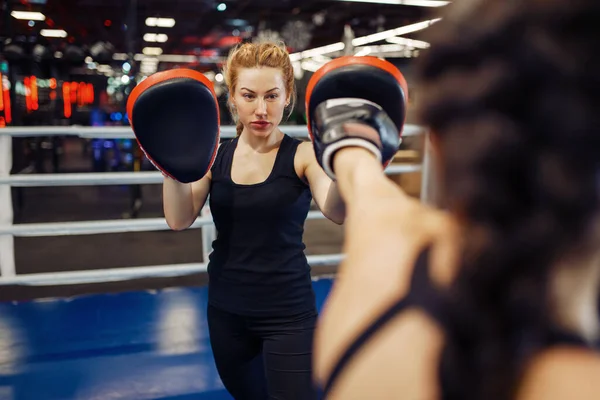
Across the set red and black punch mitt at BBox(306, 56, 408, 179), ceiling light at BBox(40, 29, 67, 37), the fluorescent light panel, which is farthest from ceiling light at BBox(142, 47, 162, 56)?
red and black punch mitt at BBox(306, 56, 408, 179)

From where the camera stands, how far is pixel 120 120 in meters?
7.60

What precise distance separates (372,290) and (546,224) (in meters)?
0.16

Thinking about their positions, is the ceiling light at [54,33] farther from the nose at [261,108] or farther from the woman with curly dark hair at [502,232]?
the woman with curly dark hair at [502,232]

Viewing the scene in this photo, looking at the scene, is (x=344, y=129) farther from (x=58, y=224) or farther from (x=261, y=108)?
(x=58, y=224)

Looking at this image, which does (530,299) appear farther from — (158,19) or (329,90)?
(158,19)

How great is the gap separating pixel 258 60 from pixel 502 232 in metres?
1.09

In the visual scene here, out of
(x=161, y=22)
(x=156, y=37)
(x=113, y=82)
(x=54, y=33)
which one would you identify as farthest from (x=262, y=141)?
(x=156, y=37)

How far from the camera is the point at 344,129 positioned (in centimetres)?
80

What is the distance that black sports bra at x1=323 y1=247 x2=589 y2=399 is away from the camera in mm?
428

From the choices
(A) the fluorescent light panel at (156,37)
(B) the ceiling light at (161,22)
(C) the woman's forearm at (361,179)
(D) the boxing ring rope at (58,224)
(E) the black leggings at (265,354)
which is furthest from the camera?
(A) the fluorescent light panel at (156,37)

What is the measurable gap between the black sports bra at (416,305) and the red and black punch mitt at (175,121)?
0.93m

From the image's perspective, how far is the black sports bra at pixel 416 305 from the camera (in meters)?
0.43

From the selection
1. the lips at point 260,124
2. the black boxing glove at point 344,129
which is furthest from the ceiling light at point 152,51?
the black boxing glove at point 344,129

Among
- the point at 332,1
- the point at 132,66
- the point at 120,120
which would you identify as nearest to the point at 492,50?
the point at 132,66
